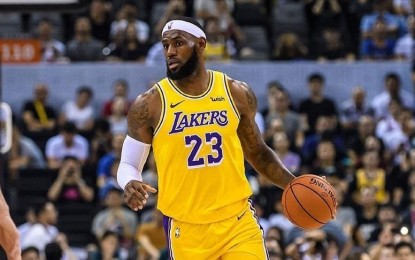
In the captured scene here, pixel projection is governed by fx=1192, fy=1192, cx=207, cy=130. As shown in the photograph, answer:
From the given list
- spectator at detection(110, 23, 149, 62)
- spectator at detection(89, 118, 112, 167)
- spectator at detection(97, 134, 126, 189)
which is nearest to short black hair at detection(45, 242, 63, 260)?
spectator at detection(97, 134, 126, 189)

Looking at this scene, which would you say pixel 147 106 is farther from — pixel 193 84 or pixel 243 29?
pixel 243 29

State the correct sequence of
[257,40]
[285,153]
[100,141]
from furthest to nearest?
[257,40], [100,141], [285,153]

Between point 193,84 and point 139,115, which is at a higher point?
point 193,84

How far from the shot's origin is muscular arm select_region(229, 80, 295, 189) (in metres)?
8.52

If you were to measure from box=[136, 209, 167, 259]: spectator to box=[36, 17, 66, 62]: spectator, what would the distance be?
5.18 metres

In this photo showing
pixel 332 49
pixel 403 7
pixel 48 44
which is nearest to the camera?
pixel 48 44

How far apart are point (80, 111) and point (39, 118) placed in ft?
2.07

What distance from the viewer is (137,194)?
26.1 ft

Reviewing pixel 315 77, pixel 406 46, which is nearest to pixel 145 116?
pixel 315 77

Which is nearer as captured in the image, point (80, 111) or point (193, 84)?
point (193, 84)

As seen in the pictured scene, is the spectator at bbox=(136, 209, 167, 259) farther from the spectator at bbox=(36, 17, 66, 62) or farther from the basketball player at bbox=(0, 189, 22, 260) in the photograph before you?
the basketball player at bbox=(0, 189, 22, 260)

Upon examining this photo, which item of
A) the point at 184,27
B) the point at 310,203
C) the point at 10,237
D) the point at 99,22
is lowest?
the point at 99,22

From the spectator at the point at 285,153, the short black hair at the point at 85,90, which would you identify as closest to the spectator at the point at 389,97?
the spectator at the point at 285,153

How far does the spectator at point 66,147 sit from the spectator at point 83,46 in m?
2.50
